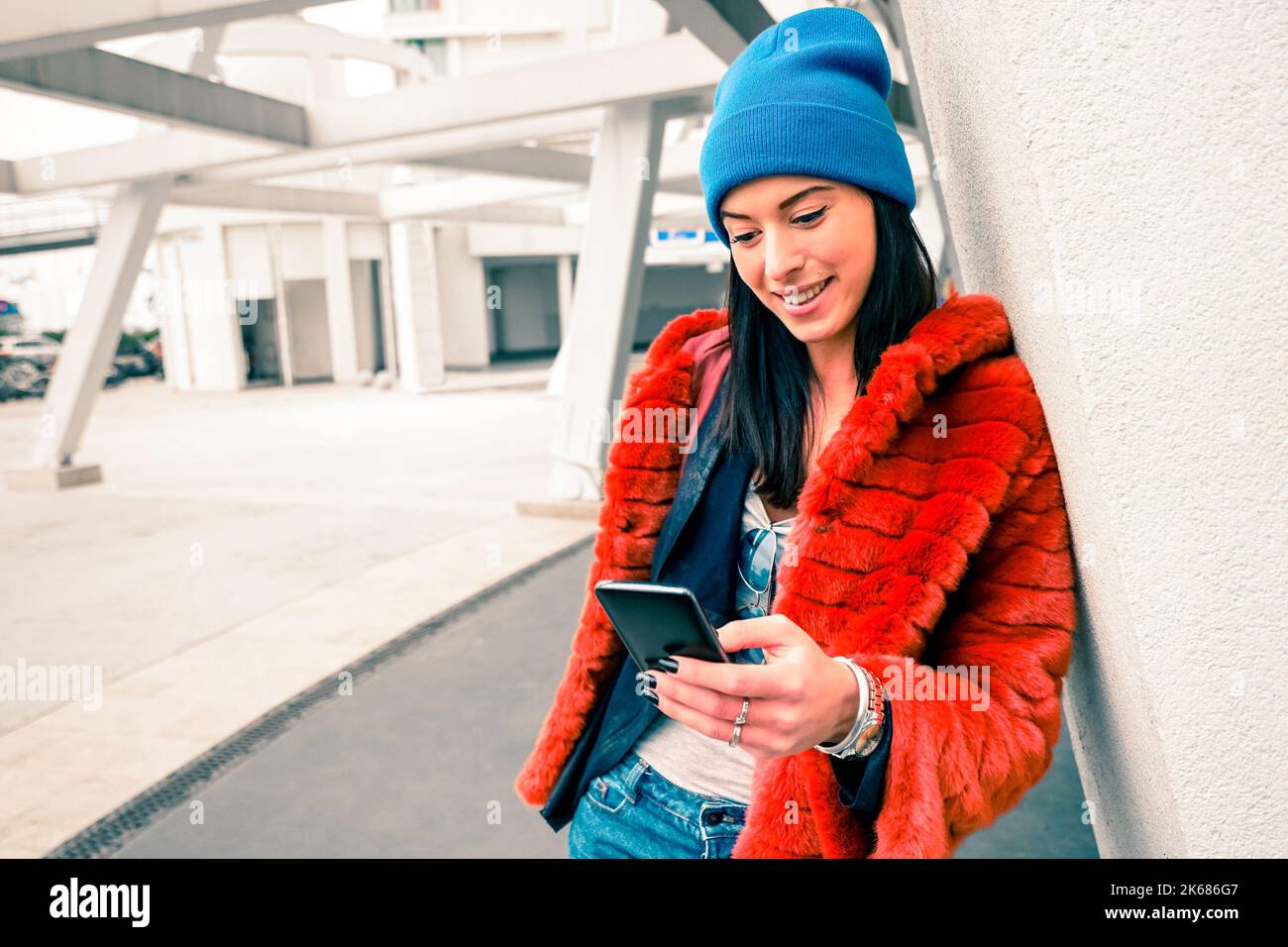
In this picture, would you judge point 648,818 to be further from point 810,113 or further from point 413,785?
point 413,785

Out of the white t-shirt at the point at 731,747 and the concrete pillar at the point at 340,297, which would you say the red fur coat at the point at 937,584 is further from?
the concrete pillar at the point at 340,297

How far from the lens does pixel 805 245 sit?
1.32 m

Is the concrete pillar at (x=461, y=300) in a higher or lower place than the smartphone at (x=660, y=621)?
higher

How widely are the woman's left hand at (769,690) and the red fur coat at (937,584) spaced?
4.7 inches

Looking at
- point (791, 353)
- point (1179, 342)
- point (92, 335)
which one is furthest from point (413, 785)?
point (92, 335)

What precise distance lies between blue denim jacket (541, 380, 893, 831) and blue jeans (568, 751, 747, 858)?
0.04 meters

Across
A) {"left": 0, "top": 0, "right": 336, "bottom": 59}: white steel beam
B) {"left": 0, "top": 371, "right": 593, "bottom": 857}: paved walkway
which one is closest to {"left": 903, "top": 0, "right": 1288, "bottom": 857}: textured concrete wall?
{"left": 0, "top": 371, "right": 593, "bottom": 857}: paved walkway

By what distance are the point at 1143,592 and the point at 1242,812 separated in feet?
0.77

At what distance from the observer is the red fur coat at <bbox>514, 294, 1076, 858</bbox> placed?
3.67ft

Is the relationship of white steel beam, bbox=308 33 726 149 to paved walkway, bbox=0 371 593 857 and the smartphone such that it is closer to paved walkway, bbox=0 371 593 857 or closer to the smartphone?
paved walkway, bbox=0 371 593 857

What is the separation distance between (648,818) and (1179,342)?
0.93 m

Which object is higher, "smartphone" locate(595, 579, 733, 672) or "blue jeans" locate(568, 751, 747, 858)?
"smartphone" locate(595, 579, 733, 672)

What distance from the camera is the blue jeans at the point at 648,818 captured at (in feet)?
4.51
